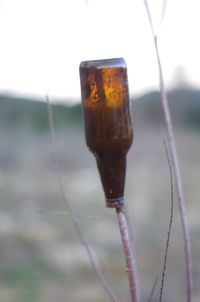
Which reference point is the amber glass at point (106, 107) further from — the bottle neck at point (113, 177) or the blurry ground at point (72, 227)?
the blurry ground at point (72, 227)

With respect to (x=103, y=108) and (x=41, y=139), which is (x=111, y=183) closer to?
(x=103, y=108)

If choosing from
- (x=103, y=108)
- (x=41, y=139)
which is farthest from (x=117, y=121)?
(x=41, y=139)

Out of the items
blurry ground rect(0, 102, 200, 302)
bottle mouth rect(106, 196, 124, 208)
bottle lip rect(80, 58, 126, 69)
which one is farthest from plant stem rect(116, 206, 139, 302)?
blurry ground rect(0, 102, 200, 302)

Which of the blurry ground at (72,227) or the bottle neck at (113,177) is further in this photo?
the blurry ground at (72,227)

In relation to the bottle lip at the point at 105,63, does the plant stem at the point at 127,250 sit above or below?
below

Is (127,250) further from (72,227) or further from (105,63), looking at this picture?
(72,227)

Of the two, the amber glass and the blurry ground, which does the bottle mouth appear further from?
the blurry ground

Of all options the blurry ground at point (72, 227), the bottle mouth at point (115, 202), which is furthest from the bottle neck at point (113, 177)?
the blurry ground at point (72, 227)
